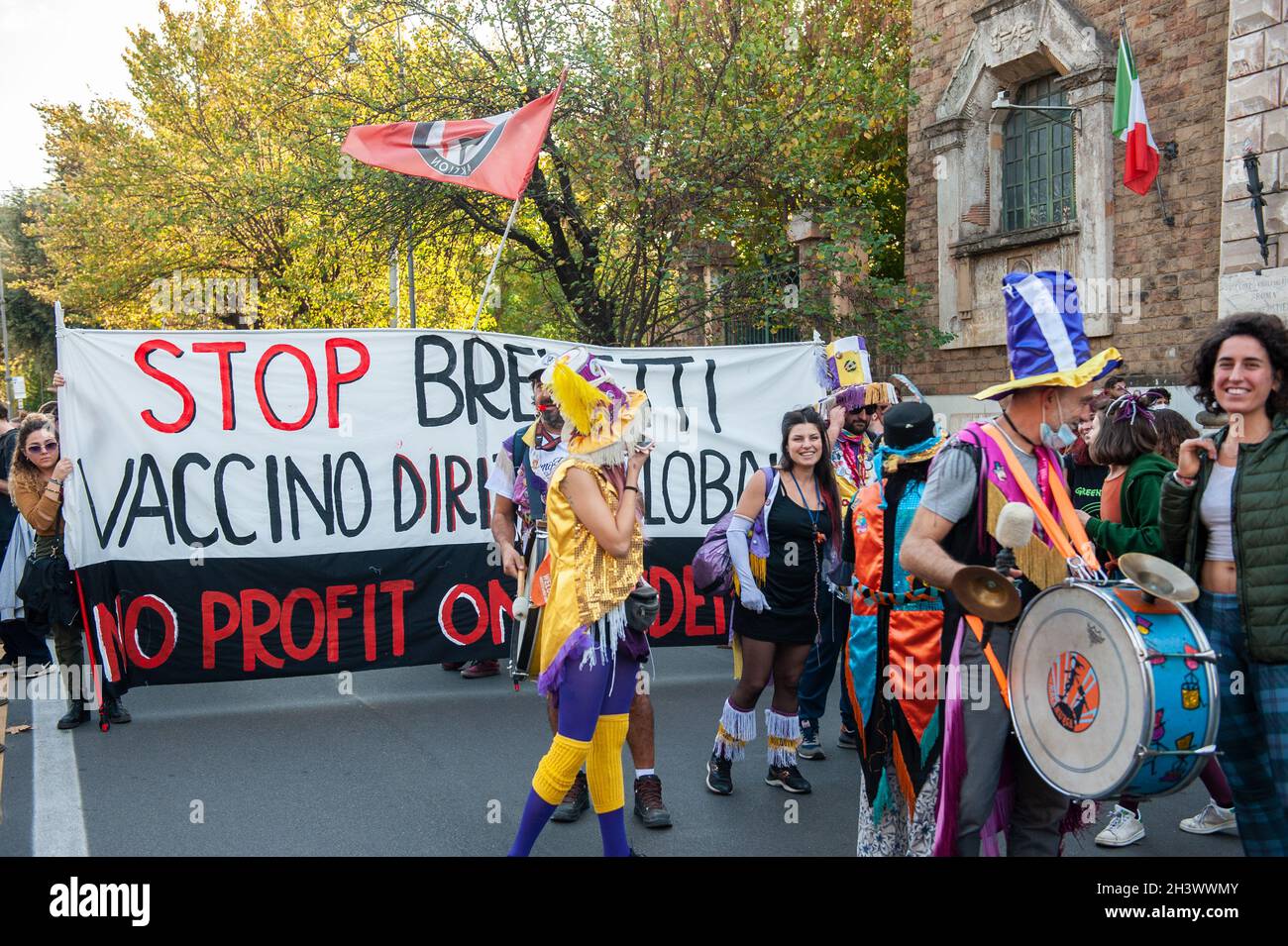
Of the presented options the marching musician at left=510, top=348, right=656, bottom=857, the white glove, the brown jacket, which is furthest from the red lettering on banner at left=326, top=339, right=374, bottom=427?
the marching musician at left=510, top=348, right=656, bottom=857

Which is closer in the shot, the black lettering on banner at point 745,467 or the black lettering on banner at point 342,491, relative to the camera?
the black lettering on banner at point 342,491

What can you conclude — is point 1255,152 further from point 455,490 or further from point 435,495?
point 435,495

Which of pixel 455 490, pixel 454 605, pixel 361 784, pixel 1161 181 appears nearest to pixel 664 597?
pixel 454 605

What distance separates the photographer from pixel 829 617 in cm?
581

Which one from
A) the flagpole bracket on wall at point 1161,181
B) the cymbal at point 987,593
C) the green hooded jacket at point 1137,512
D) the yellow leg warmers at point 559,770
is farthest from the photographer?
the flagpole bracket on wall at point 1161,181

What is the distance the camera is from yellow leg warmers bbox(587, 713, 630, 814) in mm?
3799

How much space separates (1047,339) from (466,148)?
6470mm

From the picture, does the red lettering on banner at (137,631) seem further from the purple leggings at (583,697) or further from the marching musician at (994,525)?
the marching musician at (994,525)

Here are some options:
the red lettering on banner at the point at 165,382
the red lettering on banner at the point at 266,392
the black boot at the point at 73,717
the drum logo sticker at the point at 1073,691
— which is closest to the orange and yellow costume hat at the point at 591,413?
the drum logo sticker at the point at 1073,691

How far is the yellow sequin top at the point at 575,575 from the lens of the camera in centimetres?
377

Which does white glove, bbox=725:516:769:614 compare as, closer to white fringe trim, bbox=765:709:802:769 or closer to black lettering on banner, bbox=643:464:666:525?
white fringe trim, bbox=765:709:802:769

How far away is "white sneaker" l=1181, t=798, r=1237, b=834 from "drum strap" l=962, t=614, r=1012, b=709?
2239 millimetres

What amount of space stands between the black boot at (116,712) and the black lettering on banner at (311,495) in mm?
1395
